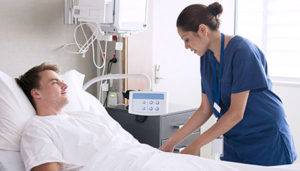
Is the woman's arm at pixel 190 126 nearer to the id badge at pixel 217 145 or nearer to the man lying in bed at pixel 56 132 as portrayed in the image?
the man lying in bed at pixel 56 132

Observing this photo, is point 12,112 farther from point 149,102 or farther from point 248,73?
point 248,73

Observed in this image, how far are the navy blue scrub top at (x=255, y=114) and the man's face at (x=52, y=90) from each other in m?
0.75

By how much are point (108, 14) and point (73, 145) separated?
3.36 ft

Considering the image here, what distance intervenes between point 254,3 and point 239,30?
27 cm

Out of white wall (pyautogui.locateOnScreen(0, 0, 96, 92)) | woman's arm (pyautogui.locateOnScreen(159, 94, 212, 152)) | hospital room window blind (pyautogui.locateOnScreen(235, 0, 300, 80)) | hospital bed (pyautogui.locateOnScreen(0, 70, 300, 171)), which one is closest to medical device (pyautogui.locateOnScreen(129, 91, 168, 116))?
woman's arm (pyautogui.locateOnScreen(159, 94, 212, 152))

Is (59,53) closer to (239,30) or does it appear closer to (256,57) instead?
(256,57)

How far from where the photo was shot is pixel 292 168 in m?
1.68

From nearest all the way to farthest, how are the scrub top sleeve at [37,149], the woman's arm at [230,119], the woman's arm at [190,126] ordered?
the scrub top sleeve at [37,149] < the woman's arm at [230,119] < the woman's arm at [190,126]

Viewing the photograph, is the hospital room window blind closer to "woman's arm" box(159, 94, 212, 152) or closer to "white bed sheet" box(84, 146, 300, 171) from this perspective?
"woman's arm" box(159, 94, 212, 152)

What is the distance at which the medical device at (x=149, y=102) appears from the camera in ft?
6.75

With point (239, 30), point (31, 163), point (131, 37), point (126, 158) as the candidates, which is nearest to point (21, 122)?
point (31, 163)

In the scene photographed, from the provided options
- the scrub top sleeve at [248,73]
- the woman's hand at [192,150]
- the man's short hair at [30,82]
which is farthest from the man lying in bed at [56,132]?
the scrub top sleeve at [248,73]

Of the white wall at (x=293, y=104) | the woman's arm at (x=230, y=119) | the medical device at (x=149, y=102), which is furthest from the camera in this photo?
the white wall at (x=293, y=104)

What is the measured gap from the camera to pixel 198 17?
5.75 feet
